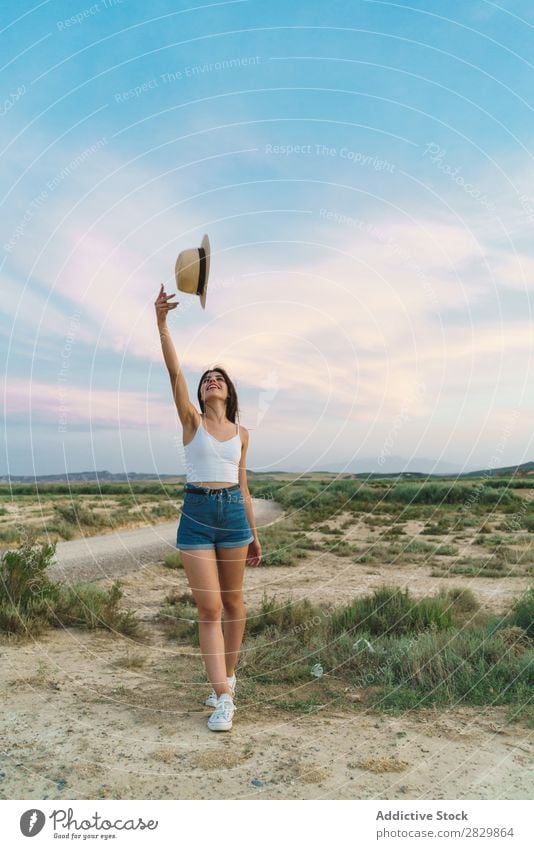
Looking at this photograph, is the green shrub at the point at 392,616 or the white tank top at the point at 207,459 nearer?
the white tank top at the point at 207,459

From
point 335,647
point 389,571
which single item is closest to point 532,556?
point 389,571

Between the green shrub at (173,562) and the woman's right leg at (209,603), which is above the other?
the woman's right leg at (209,603)

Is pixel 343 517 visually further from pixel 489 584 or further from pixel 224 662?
pixel 224 662

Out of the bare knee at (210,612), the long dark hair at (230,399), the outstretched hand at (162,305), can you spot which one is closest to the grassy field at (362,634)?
the bare knee at (210,612)

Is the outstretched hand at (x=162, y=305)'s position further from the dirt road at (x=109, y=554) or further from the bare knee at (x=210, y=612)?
the dirt road at (x=109, y=554)

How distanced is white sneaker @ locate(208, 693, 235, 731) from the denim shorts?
1.31 m

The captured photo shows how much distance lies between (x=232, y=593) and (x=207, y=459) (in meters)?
1.20

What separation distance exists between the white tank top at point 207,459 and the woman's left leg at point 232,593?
0.60 meters

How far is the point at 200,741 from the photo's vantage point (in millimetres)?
5711

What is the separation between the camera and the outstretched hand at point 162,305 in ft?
18.7
